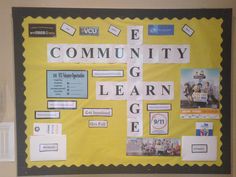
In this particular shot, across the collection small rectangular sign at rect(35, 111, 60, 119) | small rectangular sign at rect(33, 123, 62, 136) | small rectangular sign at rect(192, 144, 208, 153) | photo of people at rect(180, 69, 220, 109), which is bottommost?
small rectangular sign at rect(192, 144, 208, 153)

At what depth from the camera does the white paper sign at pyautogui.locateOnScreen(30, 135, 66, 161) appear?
6.28ft

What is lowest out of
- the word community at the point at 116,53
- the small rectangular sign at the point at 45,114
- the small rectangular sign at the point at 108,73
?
the small rectangular sign at the point at 45,114

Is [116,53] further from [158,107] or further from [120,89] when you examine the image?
[158,107]

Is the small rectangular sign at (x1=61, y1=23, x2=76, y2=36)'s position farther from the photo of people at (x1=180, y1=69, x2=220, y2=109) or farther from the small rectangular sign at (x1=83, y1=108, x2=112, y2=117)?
the photo of people at (x1=180, y1=69, x2=220, y2=109)

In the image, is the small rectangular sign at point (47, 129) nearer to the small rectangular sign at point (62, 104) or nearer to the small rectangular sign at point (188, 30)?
the small rectangular sign at point (62, 104)

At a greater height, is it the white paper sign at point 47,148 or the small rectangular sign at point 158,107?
the small rectangular sign at point 158,107

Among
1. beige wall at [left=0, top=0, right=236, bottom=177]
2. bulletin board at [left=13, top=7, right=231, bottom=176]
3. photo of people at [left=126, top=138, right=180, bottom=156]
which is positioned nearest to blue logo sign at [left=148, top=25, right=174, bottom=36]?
bulletin board at [left=13, top=7, right=231, bottom=176]

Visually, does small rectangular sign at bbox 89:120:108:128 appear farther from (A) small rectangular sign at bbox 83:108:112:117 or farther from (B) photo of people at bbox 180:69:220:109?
(B) photo of people at bbox 180:69:220:109

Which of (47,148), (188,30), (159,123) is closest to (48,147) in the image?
(47,148)

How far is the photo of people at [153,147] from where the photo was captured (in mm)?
1930

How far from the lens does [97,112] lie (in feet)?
6.29

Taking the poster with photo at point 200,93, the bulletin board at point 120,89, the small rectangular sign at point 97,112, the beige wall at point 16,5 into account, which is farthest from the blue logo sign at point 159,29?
the small rectangular sign at point 97,112

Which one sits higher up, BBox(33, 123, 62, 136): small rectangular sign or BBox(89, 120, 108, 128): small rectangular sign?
BBox(89, 120, 108, 128): small rectangular sign

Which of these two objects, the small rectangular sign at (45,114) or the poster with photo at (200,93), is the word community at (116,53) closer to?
the poster with photo at (200,93)
